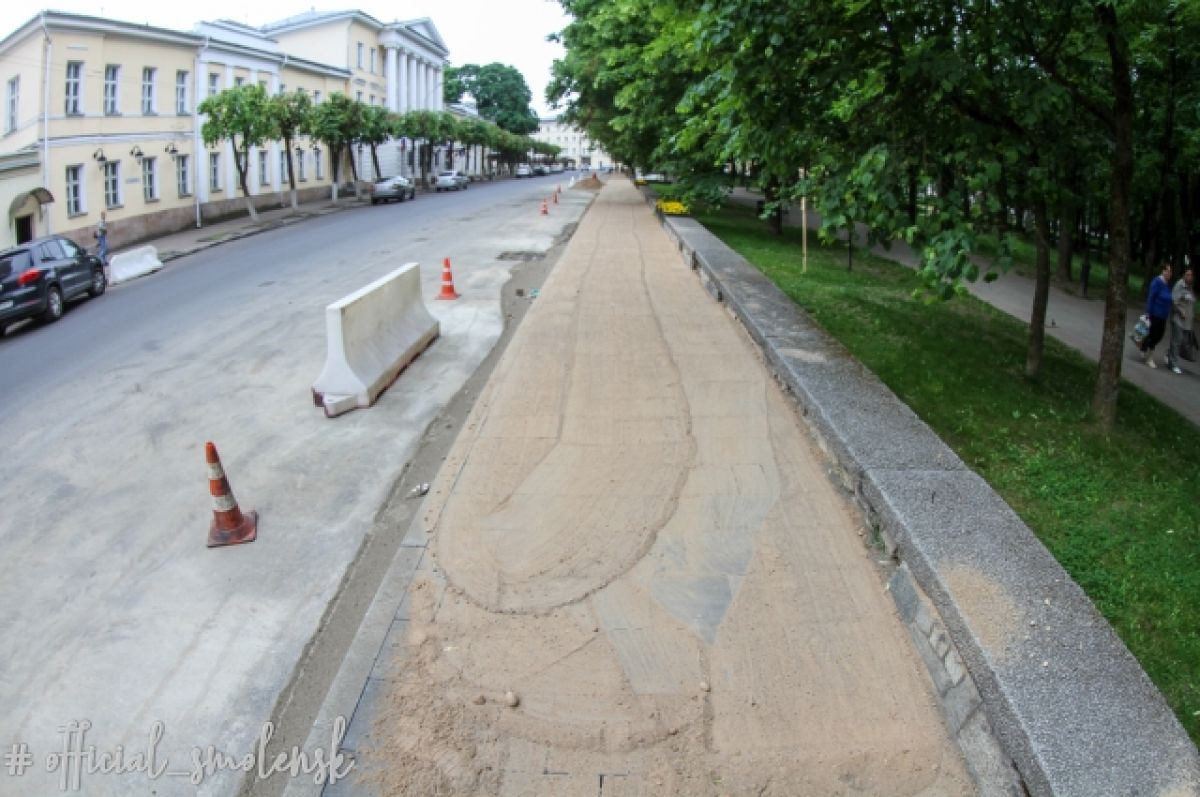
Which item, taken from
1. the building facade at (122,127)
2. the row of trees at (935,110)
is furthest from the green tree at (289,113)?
the row of trees at (935,110)

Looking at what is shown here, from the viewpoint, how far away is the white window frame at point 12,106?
27.1m

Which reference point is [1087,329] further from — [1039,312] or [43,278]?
[43,278]

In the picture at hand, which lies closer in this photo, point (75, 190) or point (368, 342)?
point (368, 342)

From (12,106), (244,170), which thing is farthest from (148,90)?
(12,106)

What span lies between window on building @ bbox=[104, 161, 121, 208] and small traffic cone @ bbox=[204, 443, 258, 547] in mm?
27133

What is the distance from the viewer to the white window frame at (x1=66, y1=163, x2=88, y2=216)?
27.1m

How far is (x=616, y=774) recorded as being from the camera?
3.70 meters

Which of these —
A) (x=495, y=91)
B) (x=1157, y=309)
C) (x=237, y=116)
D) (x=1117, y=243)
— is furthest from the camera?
(x=495, y=91)

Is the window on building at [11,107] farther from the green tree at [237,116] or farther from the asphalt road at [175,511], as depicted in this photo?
the asphalt road at [175,511]

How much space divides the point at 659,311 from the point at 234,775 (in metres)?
10.2

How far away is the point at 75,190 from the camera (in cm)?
2748

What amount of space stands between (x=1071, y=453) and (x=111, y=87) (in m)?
32.0

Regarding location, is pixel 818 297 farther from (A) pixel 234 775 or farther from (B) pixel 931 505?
(A) pixel 234 775

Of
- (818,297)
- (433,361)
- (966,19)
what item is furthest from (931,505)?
(818,297)
